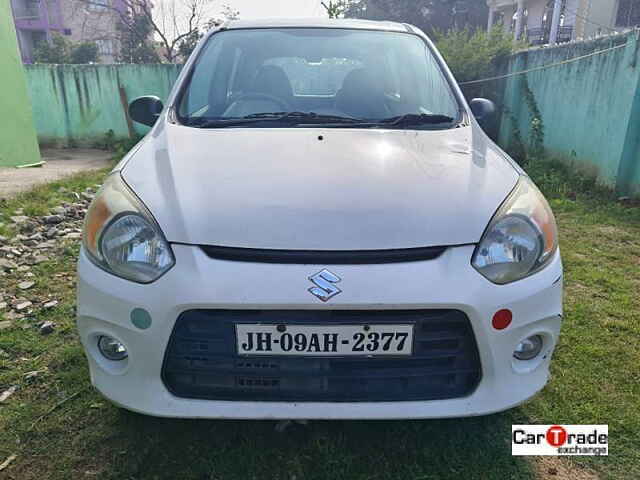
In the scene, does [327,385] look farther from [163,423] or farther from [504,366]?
[163,423]

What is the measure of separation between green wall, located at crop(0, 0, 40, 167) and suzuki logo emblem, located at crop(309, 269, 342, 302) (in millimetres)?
7049

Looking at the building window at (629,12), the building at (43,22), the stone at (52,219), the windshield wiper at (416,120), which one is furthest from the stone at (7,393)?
the building at (43,22)

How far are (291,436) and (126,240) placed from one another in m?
0.93

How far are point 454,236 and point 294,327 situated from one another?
57 centimetres

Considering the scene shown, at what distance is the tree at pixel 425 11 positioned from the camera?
25359 mm

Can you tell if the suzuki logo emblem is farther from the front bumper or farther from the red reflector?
the red reflector

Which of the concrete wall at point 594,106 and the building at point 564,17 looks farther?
the building at point 564,17

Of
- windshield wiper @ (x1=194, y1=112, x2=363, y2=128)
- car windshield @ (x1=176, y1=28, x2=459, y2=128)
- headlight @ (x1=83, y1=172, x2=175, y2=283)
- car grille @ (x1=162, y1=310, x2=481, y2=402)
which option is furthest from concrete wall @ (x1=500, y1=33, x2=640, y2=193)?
headlight @ (x1=83, y1=172, x2=175, y2=283)

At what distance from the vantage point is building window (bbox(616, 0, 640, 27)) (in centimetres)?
1739

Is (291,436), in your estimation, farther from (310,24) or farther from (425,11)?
(425,11)

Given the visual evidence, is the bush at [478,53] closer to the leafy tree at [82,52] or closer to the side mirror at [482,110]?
the side mirror at [482,110]

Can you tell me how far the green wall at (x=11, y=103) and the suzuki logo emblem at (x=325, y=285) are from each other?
7.05 m

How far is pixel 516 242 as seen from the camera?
5.14ft

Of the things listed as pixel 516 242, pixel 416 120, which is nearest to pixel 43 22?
pixel 416 120
